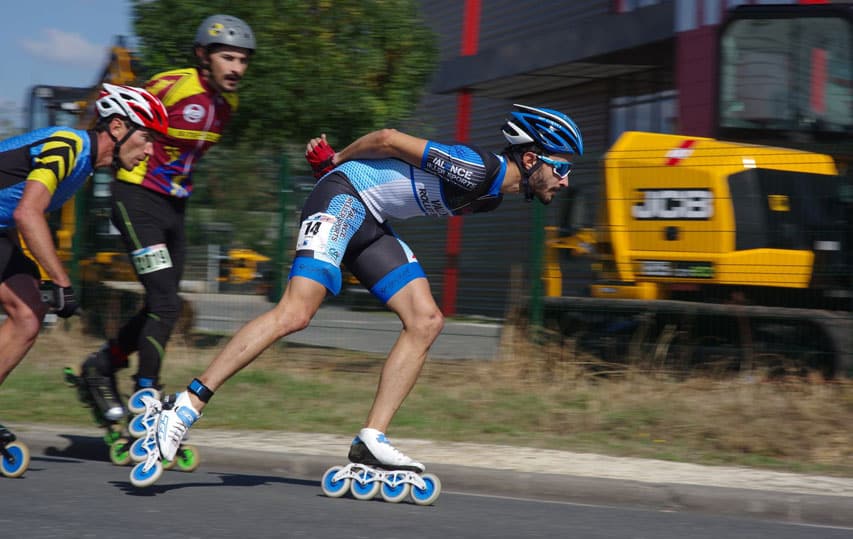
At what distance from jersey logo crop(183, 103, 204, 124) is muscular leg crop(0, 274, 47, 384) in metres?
1.30

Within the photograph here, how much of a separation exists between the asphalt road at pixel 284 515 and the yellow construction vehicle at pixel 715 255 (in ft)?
12.4

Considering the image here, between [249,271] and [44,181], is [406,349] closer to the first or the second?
[44,181]

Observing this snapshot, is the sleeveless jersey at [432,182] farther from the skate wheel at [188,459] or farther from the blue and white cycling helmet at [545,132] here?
the skate wheel at [188,459]

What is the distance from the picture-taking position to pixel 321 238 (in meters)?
5.36

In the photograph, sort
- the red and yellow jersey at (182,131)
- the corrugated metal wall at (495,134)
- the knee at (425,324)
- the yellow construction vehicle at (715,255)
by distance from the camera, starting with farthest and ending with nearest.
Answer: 1. the corrugated metal wall at (495,134)
2. the yellow construction vehicle at (715,255)
3. the red and yellow jersey at (182,131)
4. the knee at (425,324)

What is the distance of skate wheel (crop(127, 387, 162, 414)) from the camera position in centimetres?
608

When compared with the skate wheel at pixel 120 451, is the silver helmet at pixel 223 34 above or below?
above

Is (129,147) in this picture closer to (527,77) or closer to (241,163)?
(241,163)

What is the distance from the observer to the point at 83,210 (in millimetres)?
12227

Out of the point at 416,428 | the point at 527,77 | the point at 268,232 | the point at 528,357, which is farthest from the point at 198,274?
the point at 527,77

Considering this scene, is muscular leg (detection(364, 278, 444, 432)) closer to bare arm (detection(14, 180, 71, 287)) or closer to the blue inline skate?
bare arm (detection(14, 180, 71, 287))

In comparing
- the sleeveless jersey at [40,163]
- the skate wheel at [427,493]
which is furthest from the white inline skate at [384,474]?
the sleeveless jersey at [40,163]

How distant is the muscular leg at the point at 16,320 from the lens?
19.3 feet

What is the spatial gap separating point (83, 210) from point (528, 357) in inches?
203
